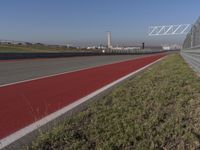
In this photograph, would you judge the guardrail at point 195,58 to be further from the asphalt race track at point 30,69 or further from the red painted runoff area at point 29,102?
the asphalt race track at point 30,69

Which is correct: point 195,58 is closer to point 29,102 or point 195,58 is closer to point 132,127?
point 29,102

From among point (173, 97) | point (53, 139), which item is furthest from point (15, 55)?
point (53, 139)

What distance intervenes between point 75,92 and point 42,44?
77.6 metres

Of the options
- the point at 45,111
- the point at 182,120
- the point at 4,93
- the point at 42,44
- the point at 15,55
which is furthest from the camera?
the point at 42,44

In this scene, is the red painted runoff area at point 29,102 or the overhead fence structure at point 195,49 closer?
the red painted runoff area at point 29,102

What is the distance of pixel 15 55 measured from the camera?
121ft

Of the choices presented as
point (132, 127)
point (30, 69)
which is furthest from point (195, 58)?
point (30, 69)

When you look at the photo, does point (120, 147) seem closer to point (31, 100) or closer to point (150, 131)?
point (150, 131)

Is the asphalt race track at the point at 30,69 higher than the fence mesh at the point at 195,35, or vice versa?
the fence mesh at the point at 195,35

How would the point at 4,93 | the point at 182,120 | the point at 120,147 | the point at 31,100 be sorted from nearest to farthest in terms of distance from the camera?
the point at 120,147
the point at 182,120
the point at 31,100
the point at 4,93

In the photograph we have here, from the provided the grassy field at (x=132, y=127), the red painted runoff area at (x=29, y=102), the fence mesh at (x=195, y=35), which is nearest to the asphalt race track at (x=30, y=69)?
the red painted runoff area at (x=29, y=102)

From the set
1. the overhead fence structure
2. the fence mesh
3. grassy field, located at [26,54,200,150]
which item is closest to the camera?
grassy field, located at [26,54,200,150]

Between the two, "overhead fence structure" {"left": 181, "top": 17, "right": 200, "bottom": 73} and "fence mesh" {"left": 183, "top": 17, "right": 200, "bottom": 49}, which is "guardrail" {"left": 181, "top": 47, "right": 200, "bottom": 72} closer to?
"overhead fence structure" {"left": 181, "top": 17, "right": 200, "bottom": 73}

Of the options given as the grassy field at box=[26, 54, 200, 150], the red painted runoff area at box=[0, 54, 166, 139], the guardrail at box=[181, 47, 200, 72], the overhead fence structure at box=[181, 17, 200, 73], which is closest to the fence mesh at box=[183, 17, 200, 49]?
the overhead fence structure at box=[181, 17, 200, 73]
